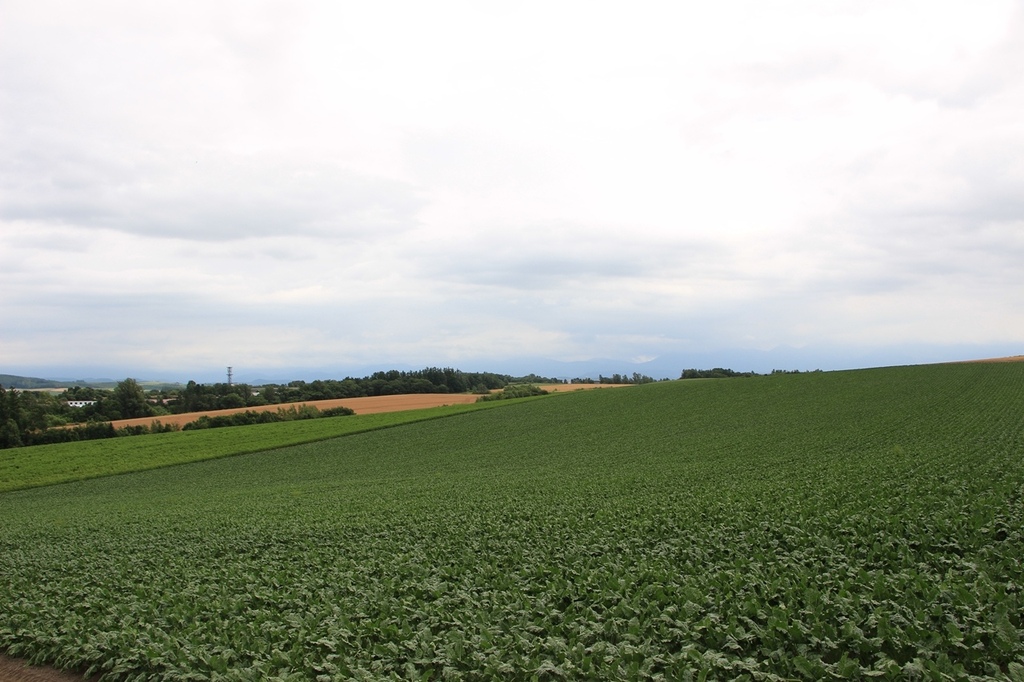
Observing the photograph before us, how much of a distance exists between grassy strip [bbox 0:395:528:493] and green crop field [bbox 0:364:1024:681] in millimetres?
23734

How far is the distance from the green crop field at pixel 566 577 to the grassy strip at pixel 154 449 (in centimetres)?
2373

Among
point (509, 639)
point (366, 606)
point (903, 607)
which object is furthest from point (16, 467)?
point (903, 607)

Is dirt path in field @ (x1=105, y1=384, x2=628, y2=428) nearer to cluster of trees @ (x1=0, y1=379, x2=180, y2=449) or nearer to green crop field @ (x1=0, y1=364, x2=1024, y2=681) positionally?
cluster of trees @ (x1=0, y1=379, x2=180, y2=449)

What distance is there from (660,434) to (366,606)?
34.2 metres

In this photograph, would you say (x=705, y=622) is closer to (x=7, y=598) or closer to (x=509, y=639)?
(x=509, y=639)

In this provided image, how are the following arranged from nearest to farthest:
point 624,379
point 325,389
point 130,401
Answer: point 130,401 → point 325,389 → point 624,379

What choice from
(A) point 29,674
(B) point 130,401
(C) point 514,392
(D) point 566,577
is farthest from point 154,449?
(D) point 566,577

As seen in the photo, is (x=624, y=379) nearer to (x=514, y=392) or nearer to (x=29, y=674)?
(x=514, y=392)

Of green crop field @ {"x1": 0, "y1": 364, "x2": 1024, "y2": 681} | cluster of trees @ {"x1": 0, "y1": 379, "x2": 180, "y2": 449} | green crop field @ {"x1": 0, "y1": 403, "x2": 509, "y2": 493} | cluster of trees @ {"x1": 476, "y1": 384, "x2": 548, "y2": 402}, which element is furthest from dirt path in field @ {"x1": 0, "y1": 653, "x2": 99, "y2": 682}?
cluster of trees @ {"x1": 476, "y1": 384, "x2": 548, "y2": 402}

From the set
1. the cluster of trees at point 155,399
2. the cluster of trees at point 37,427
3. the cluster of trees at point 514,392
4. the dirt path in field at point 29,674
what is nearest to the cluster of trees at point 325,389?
the cluster of trees at point 155,399

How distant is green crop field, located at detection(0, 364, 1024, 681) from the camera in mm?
6852

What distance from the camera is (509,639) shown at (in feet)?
25.2

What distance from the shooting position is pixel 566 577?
1023 cm

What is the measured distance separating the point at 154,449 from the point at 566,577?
5383cm
